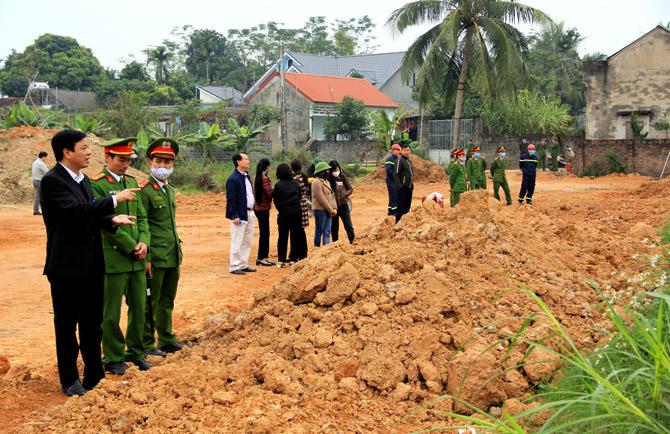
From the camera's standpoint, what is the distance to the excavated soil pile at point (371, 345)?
4293 mm

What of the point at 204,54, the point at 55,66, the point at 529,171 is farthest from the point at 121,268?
the point at 204,54

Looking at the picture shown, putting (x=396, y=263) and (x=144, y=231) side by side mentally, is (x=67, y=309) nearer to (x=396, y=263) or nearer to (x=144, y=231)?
(x=144, y=231)

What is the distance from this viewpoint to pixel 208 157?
26281mm

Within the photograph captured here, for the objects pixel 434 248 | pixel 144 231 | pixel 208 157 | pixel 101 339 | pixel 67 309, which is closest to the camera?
pixel 67 309

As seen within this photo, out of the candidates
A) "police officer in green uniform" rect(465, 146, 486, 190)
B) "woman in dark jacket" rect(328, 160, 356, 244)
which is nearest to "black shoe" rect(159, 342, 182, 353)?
"woman in dark jacket" rect(328, 160, 356, 244)

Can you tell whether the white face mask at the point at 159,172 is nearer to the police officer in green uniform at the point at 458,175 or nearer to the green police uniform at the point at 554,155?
the police officer in green uniform at the point at 458,175

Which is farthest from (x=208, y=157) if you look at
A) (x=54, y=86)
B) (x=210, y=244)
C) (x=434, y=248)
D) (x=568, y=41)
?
(x=568, y=41)

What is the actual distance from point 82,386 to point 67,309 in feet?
1.95

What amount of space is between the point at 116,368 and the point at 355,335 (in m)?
1.85

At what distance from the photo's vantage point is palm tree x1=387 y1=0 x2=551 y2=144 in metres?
26.0

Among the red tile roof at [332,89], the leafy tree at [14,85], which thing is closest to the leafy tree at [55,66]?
the leafy tree at [14,85]

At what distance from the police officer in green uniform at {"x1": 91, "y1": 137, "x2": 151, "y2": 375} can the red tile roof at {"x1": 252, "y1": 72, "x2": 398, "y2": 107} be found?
115 feet

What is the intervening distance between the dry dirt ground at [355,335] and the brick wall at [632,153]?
19.4 metres

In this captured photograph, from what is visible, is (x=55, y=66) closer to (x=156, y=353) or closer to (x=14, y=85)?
(x=14, y=85)
